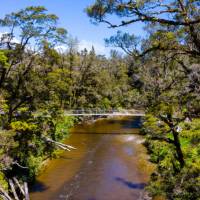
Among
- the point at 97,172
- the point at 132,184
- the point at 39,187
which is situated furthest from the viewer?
the point at 97,172

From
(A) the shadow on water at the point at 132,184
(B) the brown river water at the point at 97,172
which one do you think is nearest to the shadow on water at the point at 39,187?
(B) the brown river water at the point at 97,172

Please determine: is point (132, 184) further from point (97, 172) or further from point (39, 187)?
point (39, 187)

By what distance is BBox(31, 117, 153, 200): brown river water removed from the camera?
1577cm

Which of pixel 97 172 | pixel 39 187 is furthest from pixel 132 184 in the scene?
pixel 39 187

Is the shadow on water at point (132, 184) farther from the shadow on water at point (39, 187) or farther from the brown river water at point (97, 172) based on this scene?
the shadow on water at point (39, 187)

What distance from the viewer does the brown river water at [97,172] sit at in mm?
15766

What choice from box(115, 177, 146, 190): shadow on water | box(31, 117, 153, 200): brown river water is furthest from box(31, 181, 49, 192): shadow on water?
box(115, 177, 146, 190): shadow on water

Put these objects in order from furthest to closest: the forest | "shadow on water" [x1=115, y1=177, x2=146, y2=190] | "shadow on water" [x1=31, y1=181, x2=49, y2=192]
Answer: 1. "shadow on water" [x1=115, y1=177, x2=146, y2=190]
2. "shadow on water" [x1=31, y1=181, x2=49, y2=192]
3. the forest

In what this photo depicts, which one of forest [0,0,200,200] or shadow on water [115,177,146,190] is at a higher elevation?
forest [0,0,200,200]

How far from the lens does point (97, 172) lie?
1938cm

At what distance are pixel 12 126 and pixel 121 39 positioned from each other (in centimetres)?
935

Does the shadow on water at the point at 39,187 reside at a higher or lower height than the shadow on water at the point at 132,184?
lower

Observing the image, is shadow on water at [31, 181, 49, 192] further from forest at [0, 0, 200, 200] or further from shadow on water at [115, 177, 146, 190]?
shadow on water at [115, 177, 146, 190]

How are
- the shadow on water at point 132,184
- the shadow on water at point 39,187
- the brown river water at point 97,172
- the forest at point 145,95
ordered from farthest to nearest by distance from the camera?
the shadow on water at point 132,184 < the shadow on water at point 39,187 < the brown river water at point 97,172 < the forest at point 145,95
